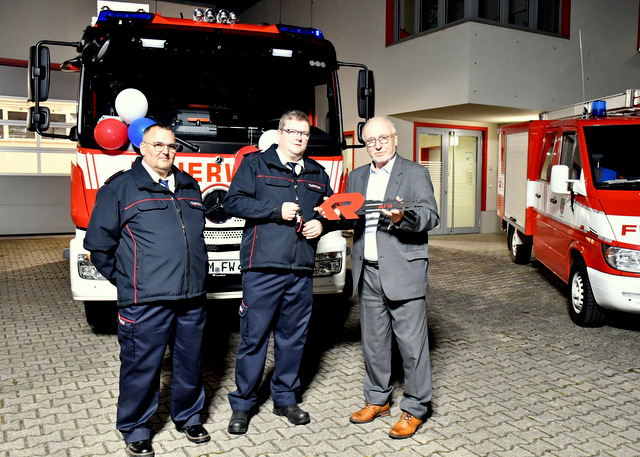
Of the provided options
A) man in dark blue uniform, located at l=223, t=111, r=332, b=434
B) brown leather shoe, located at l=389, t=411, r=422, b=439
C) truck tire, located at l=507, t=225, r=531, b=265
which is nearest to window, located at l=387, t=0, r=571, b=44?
truck tire, located at l=507, t=225, r=531, b=265

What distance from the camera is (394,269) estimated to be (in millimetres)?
3605

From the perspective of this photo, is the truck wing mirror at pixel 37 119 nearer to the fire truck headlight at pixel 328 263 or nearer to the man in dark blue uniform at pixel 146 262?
the man in dark blue uniform at pixel 146 262

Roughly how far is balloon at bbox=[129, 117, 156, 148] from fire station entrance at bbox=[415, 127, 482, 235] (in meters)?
10.6

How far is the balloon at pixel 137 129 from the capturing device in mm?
4783

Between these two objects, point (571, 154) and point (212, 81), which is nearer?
point (212, 81)

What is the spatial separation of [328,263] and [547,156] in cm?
417

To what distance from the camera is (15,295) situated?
8.07 m

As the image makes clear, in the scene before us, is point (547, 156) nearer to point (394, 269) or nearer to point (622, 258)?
point (622, 258)

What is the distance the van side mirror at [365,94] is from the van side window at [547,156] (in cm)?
314

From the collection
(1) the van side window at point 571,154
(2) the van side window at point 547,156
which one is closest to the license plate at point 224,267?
(1) the van side window at point 571,154

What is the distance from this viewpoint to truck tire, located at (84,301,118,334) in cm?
580

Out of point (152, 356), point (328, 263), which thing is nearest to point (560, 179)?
point (328, 263)

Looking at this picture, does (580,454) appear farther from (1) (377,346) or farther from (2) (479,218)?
(2) (479,218)

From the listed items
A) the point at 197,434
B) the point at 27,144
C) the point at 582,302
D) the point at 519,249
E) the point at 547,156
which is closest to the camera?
the point at 197,434
